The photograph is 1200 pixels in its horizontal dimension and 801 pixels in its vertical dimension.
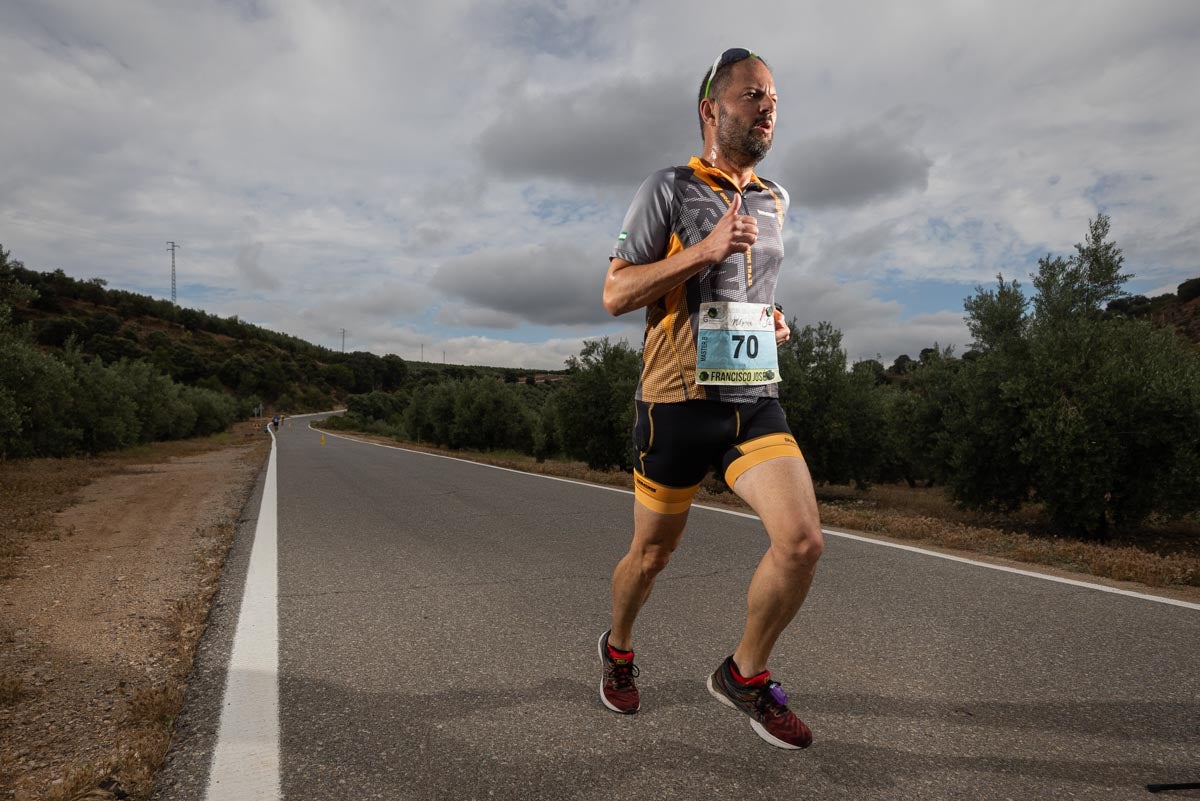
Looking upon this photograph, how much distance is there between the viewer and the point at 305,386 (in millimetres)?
135750

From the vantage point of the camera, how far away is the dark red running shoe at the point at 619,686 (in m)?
2.53

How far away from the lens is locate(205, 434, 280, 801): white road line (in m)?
2.06

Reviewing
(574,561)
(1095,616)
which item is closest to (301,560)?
(574,561)

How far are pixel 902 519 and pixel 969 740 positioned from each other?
18.1 ft

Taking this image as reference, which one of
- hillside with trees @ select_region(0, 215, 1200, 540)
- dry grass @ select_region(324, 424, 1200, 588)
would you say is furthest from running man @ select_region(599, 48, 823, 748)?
hillside with trees @ select_region(0, 215, 1200, 540)

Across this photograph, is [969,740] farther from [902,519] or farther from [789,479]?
[902,519]

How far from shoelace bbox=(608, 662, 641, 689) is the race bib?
1.16 m

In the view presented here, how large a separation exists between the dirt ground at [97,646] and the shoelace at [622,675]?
151 cm

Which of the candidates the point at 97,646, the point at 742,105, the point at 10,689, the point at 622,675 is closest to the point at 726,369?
the point at 742,105

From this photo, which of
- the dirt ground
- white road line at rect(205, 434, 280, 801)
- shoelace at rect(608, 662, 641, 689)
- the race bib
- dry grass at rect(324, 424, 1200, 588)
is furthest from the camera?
dry grass at rect(324, 424, 1200, 588)

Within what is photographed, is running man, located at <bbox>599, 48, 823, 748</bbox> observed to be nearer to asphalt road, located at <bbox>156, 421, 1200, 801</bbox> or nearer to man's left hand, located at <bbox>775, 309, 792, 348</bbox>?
man's left hand, located at <bbox>775, 309, 792, 348</bbox>

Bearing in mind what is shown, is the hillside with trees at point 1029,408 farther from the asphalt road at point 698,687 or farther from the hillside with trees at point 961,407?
the asphalt road at point 698,687

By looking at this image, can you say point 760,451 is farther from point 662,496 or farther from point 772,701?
point 772,701

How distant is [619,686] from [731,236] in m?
1.68
